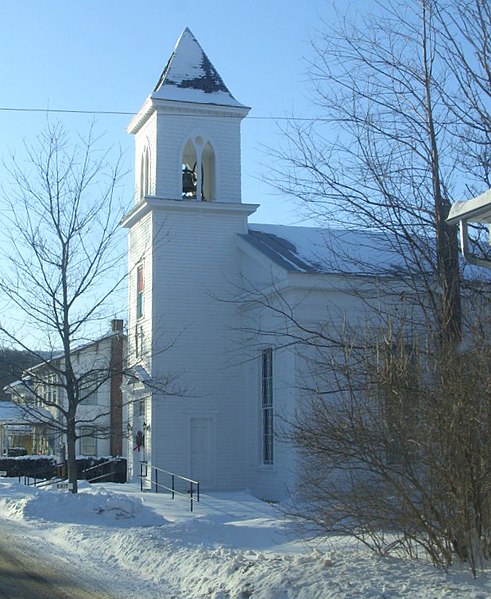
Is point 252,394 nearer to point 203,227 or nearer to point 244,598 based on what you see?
point 203,227

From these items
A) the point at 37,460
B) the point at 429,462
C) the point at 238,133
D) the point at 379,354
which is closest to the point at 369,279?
the point at 379,354

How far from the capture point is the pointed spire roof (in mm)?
29344

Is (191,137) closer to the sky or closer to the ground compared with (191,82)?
closer to the ground

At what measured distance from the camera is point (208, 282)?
1110 inches

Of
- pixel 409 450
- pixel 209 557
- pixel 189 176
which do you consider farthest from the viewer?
pixel 189 176

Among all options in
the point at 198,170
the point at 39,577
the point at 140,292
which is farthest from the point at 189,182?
the point at 39,577

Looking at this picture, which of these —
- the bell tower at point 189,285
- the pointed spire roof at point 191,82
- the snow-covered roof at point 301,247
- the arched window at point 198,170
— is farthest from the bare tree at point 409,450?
the pointed spire roof at point 191,82

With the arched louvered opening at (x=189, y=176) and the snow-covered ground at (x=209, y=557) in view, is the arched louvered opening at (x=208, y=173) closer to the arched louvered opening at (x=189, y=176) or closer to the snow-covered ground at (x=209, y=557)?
the arched louvered opening at (x=189, y=176)

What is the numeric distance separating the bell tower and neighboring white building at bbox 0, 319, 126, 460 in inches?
50.1

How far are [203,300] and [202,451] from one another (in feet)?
15.6

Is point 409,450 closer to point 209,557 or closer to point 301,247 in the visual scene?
point 209,557

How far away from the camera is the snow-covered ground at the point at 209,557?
8992 mm

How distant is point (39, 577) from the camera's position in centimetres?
1145

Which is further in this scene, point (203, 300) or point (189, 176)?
point (189, 176)
